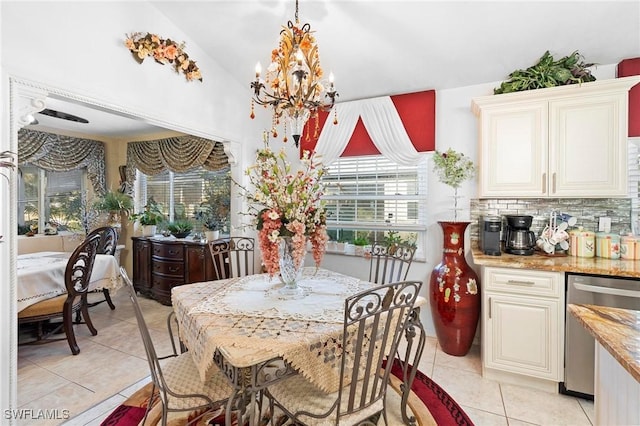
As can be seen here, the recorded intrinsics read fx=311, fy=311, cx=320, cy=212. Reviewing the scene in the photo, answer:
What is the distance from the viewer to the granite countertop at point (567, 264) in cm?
206

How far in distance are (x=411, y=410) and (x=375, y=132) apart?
2.60 m

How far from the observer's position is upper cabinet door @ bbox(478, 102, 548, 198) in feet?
8.35

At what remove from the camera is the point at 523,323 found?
7.66ft

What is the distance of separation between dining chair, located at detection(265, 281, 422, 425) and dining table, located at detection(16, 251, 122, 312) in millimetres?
2503

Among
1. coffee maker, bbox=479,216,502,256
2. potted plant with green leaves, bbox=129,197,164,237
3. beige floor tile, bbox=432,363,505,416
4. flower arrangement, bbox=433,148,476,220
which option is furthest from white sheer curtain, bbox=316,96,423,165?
potted plant with green leaves, bbox=129,197,164,237

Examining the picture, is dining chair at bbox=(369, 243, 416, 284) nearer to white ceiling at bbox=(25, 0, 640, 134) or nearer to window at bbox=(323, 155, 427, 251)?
window at bbox=(323, 155, 427, 251)

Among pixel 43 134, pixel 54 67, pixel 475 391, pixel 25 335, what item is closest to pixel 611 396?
pixel 475 391

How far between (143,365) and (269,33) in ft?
10.2

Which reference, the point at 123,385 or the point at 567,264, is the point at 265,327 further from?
the point at 567,264

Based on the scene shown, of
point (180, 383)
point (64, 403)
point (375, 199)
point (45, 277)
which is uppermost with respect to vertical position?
point (375, 199)

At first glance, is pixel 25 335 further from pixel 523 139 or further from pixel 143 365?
pixel 523 139

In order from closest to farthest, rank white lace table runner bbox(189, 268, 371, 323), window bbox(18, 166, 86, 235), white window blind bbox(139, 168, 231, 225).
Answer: white lace table runner bbox(189, 268, 371, 323)
window bbox(18, 166, 86, 235)
white window blind bbox(139, 168, 231, 225)

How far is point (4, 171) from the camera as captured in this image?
178cm

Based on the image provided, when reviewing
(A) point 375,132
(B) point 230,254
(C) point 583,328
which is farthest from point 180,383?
(A) point 375,132
